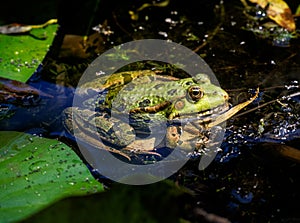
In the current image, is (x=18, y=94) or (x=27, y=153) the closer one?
(x=27, y=153)

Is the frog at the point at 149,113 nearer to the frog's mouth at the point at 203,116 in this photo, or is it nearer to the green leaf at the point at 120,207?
the frog's mouth at the point at 203,116

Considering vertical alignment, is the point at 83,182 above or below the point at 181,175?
above

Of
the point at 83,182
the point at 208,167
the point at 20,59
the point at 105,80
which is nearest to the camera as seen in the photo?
the point at 83,182

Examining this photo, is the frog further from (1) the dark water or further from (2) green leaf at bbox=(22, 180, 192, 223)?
(2) green leaf at bbox=(22, 180, 192, 223)

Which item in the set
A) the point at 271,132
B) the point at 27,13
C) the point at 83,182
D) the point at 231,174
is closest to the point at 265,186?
the point at 231,174

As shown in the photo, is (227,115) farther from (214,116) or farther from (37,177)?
(37,177)

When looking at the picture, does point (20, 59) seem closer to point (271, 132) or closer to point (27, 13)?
point (27, 13)
